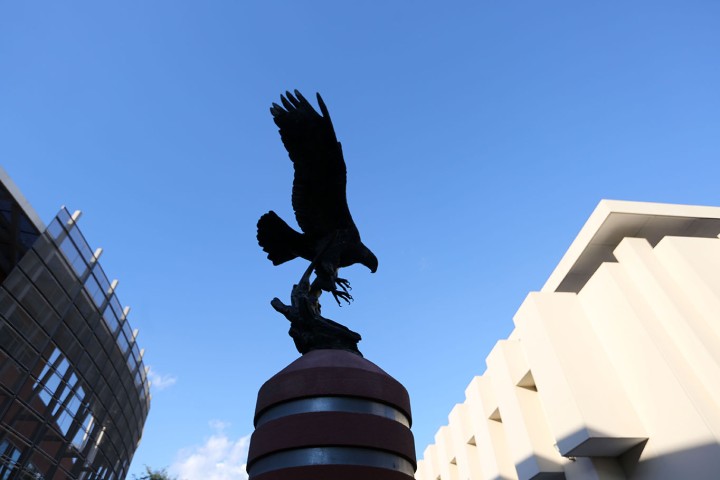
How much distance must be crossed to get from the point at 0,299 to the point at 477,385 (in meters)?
17.5

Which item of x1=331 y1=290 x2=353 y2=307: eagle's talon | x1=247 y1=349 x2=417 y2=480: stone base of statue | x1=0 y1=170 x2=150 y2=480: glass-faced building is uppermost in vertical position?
x1=0 y1=170 x2=150 y2=480: glass-faced building

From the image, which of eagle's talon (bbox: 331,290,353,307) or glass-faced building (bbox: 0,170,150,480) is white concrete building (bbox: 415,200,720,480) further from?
glass-faced building (bbox: 0,170,150,480)

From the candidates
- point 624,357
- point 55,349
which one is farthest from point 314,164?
point 55,349

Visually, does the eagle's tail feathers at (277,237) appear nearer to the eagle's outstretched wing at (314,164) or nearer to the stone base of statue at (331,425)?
the eagle's outstretched wing at (314,164)

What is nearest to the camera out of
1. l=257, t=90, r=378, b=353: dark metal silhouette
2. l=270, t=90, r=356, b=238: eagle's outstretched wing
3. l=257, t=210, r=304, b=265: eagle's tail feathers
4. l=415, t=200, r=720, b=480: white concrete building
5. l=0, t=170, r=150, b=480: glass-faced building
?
l=257, t=90, r=378, b=353: dark metal silhouette

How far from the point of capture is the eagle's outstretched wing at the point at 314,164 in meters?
7.21

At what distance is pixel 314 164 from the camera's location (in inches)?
290

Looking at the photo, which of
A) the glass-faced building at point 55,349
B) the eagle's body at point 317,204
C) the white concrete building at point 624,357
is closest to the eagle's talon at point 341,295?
the eagle's body at point 317,204

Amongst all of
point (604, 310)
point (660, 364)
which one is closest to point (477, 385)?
point (604, 310)

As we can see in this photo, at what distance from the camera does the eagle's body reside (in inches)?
285

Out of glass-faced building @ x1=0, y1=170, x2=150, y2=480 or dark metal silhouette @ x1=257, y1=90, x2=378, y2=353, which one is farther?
glass-faced building @ x1=0, y1=170, x2=150, y2=480

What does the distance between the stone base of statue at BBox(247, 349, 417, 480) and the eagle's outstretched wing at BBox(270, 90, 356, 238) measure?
2.51 m

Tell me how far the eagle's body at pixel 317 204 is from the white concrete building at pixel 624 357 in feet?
26.0

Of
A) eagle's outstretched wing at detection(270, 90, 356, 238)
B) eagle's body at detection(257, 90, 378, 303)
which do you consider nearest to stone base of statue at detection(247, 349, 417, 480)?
eagle's body at detection(257, 90, 378, 303)
